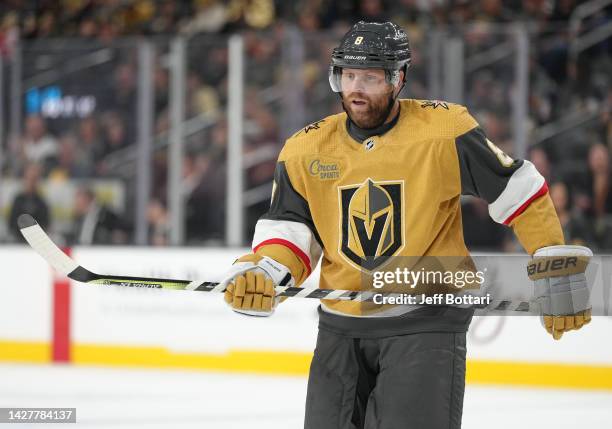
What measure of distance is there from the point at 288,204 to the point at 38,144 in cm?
448

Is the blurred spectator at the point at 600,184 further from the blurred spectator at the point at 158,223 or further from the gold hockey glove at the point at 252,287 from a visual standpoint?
the gold hockey glove at the point at 252,287

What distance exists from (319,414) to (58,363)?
13.3 ft

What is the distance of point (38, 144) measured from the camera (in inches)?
267

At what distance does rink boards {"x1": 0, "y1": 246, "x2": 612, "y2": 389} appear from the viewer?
5441 mm

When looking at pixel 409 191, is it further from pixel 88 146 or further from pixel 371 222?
pixel 88 146

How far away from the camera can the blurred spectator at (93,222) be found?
654 cm

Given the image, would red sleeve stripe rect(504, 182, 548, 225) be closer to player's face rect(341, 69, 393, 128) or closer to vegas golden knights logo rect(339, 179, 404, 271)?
vegas golden knights logo rect(339, 179, 404, 271)

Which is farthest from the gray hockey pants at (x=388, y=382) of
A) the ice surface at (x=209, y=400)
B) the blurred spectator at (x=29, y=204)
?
the blurred spectator at (x=29, y=204)

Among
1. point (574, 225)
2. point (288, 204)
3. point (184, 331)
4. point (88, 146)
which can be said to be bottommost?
point (184, 331)

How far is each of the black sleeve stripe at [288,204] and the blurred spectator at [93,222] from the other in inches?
157

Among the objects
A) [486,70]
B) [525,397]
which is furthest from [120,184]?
[525,397]

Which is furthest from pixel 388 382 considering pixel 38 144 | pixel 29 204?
pixel 38 144

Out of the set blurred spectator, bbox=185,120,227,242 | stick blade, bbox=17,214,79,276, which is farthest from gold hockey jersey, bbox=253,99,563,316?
blurred spectator, bbox=185,120,227,242

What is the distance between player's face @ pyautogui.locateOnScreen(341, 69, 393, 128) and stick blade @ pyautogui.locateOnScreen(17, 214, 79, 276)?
771mm
